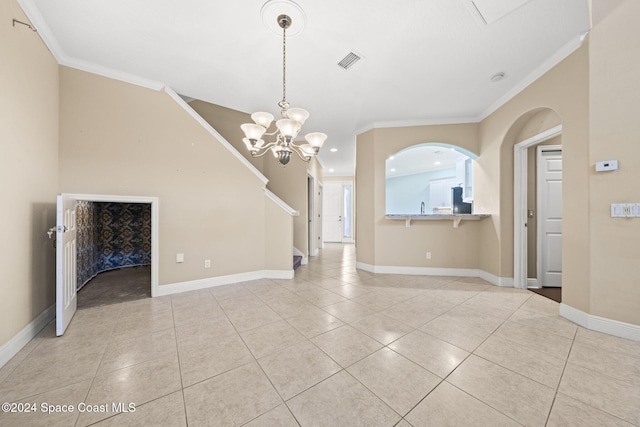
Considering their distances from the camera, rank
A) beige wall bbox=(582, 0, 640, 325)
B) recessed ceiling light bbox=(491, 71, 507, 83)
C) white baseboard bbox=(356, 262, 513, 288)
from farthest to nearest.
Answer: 1. white baseboard bbox=(356, 262, 513, 288)
2. recessed ceiling light bbox=(491, 71, 507, 83)
3. beige wall bbox=(582, 0, 640, 325)

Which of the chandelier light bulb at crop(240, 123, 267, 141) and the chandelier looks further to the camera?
the chandelier light bulb at crop(240, 123, 267, 141)

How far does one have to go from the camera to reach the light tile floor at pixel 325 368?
3.94 ft

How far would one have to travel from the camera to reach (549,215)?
132 inches

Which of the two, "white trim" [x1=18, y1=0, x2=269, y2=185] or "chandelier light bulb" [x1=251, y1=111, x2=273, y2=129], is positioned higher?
"white trim" [x1=18, y1=0, x2=269, y2=185]

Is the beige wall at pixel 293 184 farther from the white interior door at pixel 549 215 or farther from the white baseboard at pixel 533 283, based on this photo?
the white interior door at pixel 549 215

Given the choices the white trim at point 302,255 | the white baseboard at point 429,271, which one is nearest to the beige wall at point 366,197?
the white baseboard at point 429,271

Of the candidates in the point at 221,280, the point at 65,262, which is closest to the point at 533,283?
the point at 221,280

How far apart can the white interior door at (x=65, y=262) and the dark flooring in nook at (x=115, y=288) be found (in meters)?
0.44

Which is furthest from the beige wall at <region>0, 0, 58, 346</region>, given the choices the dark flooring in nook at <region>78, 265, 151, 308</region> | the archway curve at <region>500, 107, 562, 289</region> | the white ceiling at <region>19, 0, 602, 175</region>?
the archway curve at <region>500, 107, 562, 289</region>

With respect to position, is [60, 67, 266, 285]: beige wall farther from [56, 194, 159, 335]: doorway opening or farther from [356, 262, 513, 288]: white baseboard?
[356, 262, 513, 288]: white baseboard

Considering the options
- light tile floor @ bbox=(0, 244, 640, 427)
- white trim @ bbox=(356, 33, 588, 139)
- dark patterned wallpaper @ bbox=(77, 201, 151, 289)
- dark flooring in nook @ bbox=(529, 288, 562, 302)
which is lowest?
dark flooring in nook @ bbox=(529, 288, 562, 302)

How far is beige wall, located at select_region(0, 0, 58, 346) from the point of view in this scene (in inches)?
65.8

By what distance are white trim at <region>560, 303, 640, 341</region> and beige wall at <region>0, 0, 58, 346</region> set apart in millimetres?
4866

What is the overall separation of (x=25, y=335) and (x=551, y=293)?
5.78 meters
